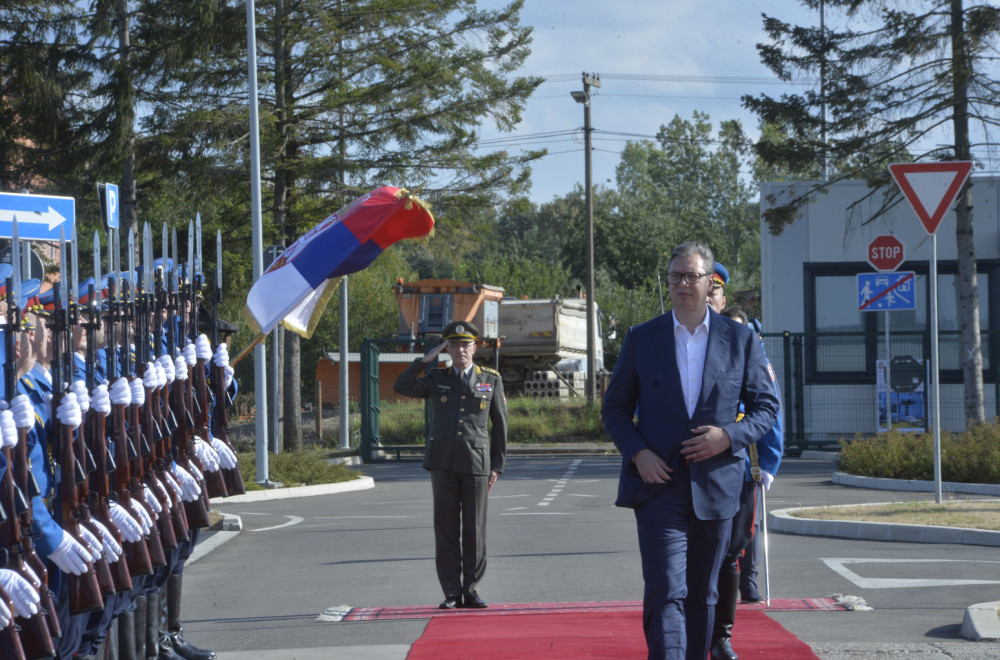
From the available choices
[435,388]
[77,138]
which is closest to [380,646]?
[435,388]

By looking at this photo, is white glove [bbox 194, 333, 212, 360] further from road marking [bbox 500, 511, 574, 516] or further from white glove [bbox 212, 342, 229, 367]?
road marking [bbox 500, 511, 574, 516]

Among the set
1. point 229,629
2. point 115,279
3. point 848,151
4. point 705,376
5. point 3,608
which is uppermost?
point 848,151

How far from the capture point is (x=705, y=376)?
5.47 m

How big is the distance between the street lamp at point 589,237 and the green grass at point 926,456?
13.5 metres

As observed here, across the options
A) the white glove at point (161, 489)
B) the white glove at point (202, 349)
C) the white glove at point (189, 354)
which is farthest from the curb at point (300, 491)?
A: the white glove at point (161, 489)

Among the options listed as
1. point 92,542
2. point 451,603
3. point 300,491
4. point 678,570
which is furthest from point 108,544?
point 300,491

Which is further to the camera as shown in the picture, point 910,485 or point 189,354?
point 910,485

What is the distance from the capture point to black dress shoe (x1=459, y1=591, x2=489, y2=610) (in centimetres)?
828

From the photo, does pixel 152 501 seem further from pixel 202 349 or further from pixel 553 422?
pixel 553 422

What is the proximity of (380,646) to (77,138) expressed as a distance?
1593cm

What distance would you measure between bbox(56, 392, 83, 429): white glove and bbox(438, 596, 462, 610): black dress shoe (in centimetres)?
406

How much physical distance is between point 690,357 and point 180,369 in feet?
8.14

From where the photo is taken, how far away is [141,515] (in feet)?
17.6

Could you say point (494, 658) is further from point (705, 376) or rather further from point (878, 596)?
point (878, 596)
